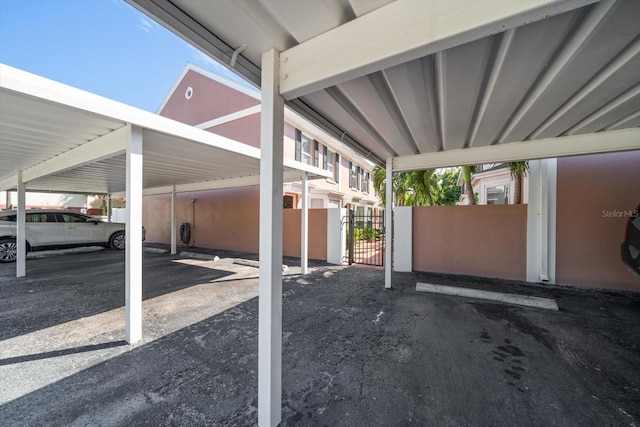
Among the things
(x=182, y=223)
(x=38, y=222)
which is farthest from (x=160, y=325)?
(x=182, y=223)

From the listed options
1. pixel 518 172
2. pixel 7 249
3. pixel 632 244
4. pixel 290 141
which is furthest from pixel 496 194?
pixel 7 249

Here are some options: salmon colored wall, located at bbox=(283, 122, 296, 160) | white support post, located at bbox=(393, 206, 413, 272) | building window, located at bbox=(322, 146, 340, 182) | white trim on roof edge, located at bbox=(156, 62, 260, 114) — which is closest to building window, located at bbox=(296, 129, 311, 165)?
salmon colored wall, located at bbox=(283, 122, 296, 160)

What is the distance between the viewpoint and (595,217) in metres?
4.71

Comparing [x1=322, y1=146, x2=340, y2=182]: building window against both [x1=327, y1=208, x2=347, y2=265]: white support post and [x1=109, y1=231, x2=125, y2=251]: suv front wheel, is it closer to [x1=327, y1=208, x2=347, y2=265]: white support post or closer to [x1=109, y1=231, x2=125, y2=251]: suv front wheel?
[x1=327, y1=208, x2=347, y2=265]: white support post

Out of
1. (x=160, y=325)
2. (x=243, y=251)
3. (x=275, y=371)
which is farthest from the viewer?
(x=243, y=251)

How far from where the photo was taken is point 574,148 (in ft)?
12.0

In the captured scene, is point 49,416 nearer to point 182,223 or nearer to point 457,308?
point 457,308

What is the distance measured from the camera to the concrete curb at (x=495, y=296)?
3.89 meters

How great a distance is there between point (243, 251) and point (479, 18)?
9.42 meters

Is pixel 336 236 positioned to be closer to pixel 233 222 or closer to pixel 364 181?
pixel 233 222

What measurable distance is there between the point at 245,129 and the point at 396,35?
9.49 metres

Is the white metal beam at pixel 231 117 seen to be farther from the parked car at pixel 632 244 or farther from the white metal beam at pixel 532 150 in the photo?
the parked car at pixel 632 244

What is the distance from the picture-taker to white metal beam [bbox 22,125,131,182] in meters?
3.07

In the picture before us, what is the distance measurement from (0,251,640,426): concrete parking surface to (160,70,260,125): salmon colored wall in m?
8.30
